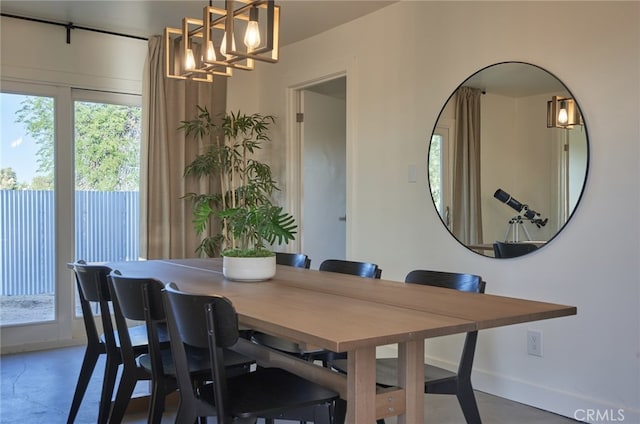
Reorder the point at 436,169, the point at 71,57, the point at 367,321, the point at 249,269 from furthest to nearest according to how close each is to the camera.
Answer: the point at 71,57 < the point at 436,169 < the point at 249,269 < the point at 367,321

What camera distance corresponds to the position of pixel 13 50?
13.9 ft

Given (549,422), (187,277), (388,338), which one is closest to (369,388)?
(388,338)

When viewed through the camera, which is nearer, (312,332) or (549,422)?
(312,332)

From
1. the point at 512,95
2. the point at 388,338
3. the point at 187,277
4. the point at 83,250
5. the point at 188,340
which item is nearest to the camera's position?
the point at 388,338

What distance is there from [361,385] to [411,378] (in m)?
0.23

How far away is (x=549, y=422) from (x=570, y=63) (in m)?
1.77

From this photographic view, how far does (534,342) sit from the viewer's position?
10.3ft

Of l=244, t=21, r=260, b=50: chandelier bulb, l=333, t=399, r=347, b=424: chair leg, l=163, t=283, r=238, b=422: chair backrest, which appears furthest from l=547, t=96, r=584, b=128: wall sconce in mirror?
l=163, t=283, r=238, b=422: chair backrest

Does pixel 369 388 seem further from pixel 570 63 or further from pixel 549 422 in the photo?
pixel 570 63

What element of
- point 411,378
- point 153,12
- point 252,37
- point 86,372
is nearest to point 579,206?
point 411,378

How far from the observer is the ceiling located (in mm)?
3986

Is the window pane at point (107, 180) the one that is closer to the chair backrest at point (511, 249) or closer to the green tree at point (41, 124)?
the green tree at point (41, 124)

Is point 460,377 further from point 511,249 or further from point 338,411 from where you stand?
point 511,249

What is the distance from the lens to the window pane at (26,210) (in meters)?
4.26
